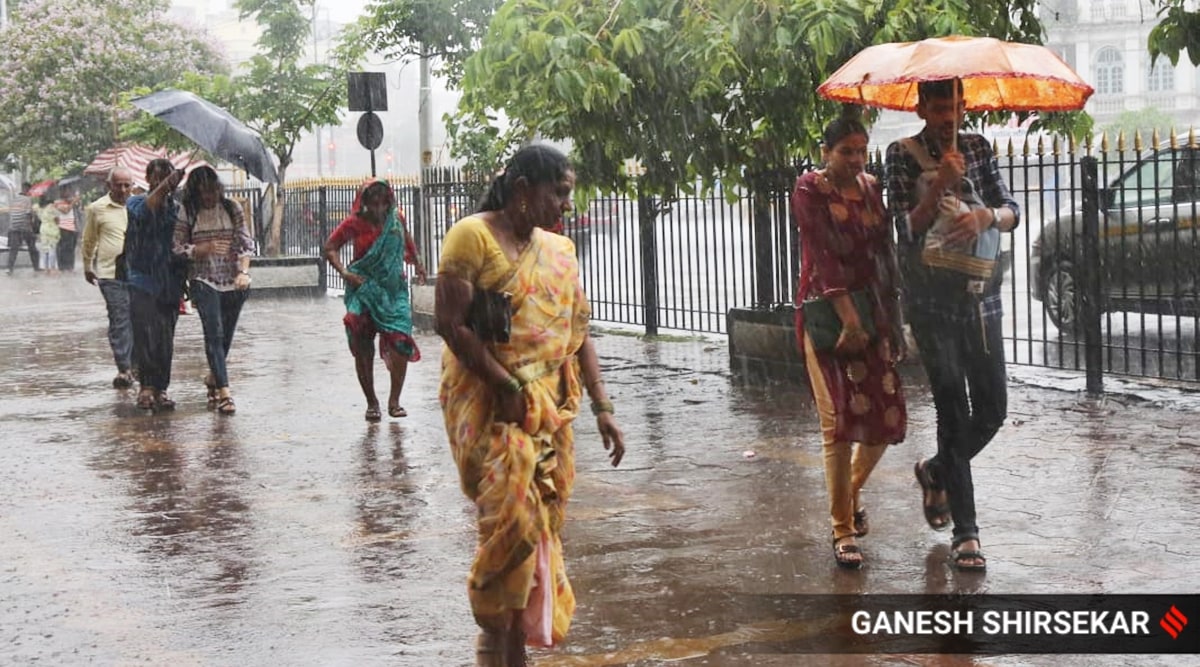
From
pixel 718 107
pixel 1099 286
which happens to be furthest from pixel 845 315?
pixel 718 107

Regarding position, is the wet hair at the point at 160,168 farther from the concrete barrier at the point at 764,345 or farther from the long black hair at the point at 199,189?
the concrete barrier at the point at 764,345

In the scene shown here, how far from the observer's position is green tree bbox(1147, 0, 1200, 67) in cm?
590

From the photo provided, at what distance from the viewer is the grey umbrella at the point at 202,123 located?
14.8 m

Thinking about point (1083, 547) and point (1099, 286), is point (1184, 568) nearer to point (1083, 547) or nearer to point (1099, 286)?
point (1083, 547)

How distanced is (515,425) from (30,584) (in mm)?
2945

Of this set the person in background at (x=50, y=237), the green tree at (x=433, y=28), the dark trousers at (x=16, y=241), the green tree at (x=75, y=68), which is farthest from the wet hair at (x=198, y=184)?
the dark trousers at (x=16, y=241)

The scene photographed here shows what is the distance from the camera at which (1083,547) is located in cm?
649

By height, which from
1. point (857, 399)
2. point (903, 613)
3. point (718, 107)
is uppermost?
point (718, 107)

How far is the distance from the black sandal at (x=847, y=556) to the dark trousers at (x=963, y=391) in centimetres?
38

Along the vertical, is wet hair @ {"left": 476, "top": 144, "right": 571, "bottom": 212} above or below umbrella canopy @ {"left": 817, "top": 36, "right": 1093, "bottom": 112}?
below

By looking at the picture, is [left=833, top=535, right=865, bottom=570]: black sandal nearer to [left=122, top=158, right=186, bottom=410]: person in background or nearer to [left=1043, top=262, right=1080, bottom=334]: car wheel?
[left=122, top=158, right=186, bottom=410]: person in background

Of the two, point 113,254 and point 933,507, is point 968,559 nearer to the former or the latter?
point 933,507

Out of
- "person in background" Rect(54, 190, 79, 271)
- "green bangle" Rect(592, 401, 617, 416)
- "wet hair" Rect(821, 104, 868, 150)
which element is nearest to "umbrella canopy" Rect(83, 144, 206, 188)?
"person in background" Rect(54, 190, 79, 271)

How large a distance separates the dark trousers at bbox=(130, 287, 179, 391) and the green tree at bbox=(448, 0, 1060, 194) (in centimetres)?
267
